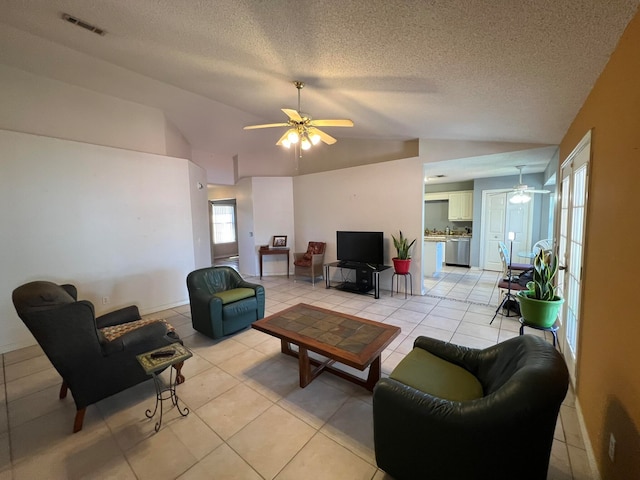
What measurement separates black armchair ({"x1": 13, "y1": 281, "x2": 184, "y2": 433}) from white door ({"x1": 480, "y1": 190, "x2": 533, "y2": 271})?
7447mm

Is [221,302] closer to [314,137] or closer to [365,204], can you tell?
[314,137]

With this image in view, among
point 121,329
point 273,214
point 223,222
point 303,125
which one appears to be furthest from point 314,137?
point 223,222

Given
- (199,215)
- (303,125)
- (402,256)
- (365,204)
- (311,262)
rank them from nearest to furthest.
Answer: (303,125) < (402,256) < (199,215) < (365,204) < (311,262)

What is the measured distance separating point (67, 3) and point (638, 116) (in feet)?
12.2

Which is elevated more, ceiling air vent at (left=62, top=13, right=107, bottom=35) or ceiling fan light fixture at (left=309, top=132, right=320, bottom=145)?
ceiling air vent at (left=62, top=13, right=107, bottom=35)

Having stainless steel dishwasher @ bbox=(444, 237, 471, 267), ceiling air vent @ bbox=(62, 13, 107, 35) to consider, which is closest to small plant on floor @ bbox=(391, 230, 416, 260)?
stainless steel dishwasher @ bbox=(444, 237, 471, 267)

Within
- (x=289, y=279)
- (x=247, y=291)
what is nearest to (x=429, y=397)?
(x=247, y=291)

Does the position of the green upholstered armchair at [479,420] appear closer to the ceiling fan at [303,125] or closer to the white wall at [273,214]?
the ceiling fan at [303,125]

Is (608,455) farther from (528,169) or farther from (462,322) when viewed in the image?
(528,169)

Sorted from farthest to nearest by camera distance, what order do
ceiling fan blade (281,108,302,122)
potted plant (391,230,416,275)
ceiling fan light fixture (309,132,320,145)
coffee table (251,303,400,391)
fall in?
potted plant (391,230,416,275) → ceiling fan light fixture (309,132,320,145) → ceiling fan blade (281,108,302,122) → coffee table (251,303,400,391)

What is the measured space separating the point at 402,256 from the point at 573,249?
2.42 metres

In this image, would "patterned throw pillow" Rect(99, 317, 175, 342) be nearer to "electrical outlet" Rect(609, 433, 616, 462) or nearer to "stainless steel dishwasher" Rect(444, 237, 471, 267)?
"electrical outlet" Rect(609, 433, 616, 462)

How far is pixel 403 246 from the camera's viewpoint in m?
4.73

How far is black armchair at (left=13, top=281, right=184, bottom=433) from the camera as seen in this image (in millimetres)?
1688
